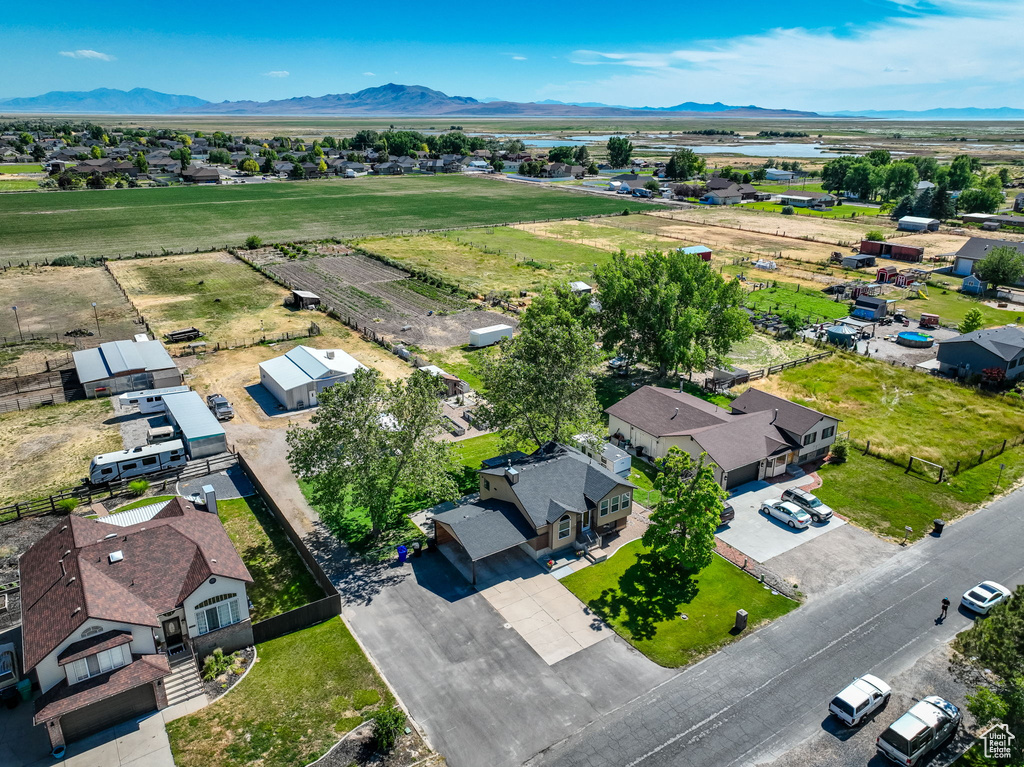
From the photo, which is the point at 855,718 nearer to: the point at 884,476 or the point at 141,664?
the point at 884,476

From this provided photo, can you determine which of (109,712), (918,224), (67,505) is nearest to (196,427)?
(67,505)

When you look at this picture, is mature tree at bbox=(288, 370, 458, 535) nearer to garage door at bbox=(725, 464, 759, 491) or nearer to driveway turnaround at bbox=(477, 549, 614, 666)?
driveway turnaround at bbox=(477, 549, 614, 666)

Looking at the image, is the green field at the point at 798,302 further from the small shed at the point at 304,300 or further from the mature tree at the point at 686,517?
the small shed at the point at 304,300

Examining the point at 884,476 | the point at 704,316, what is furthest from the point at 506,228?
the point at 884,476

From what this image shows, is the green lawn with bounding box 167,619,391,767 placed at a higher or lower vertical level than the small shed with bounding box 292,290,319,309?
lower

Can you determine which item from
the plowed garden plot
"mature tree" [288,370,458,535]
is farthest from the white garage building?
"mature tree" [288,370,458,535]

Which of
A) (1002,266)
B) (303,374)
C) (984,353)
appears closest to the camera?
(303,374)

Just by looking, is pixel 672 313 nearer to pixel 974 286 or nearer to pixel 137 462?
pixel 137 462
